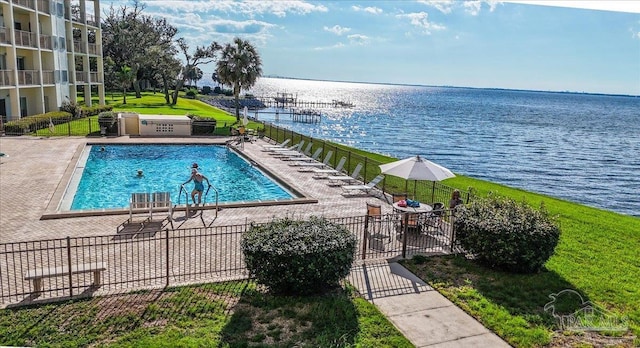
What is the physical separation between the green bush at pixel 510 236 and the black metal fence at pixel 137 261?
3.41 feet

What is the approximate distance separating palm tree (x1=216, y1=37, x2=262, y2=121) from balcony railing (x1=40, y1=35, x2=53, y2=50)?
12807 mm

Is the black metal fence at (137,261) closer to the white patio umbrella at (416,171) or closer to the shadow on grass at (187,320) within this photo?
the shadow on grass at (187,320)

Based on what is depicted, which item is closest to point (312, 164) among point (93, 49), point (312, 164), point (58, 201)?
point (312, 164)

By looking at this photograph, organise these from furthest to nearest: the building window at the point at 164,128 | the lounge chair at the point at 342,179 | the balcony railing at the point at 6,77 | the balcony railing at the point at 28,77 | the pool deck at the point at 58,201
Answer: the balcony railing at the point at 28,77 < the building window at the point at 164,128 < the balcony railing at the point at 6,77 < the lounge chair at the point at 342,179 < the pool deck at the point at 58,201

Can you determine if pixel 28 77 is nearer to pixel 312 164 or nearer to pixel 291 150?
pixel 291 150

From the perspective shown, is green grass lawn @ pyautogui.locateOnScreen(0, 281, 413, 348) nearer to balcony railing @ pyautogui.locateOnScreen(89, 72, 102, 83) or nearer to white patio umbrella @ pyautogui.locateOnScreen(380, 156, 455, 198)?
white patio umbrella @ pyautogui.locateOnScreen(380, 156, 455, 198)

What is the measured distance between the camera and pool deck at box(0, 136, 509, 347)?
7535 mm

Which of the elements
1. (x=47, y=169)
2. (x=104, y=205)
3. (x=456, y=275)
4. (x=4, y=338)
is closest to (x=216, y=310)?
(x=4, y=338)

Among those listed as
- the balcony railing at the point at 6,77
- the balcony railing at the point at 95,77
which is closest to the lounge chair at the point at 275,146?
the balcony railing at the point at 6,77

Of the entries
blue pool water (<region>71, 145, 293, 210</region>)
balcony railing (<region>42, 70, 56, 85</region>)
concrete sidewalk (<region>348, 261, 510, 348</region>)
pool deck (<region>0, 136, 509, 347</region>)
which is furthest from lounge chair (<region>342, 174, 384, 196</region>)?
balcony railing (<region>42, 70, 56, 85</region>)

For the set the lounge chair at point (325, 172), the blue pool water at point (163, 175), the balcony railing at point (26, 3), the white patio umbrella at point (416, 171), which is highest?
the balcony railing at point (26, 3)

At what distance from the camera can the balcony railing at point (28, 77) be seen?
3276 cm

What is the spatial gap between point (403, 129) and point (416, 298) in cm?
6466

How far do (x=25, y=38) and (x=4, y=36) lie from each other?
9.06 ft
